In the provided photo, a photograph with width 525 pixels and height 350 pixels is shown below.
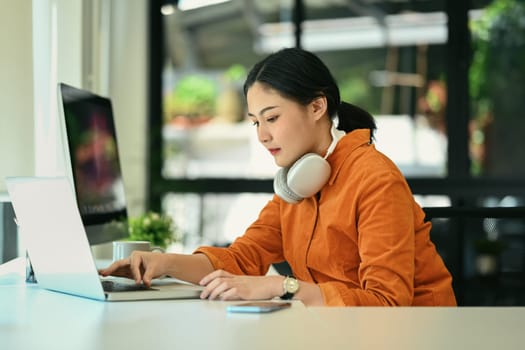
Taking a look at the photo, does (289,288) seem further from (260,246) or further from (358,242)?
(260,246)

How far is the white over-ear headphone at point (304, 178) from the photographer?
199 centimetres

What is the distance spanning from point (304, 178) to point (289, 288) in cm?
34

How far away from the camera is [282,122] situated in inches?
81.7

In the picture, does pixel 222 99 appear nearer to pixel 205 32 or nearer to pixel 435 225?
pixel 205 32

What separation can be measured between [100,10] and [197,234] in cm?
141

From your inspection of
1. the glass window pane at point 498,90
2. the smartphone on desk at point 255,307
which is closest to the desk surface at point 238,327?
the smartphone on desk at point 255,307

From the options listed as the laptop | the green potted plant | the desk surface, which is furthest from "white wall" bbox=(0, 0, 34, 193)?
the desk surface

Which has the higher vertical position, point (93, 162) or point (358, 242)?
point (93, 162)

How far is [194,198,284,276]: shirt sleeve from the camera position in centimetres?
228

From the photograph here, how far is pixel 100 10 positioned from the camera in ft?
13.5

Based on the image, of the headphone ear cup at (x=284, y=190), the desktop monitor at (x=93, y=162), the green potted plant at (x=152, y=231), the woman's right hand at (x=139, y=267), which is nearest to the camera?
the woman's right hand at (x=139, y=267)

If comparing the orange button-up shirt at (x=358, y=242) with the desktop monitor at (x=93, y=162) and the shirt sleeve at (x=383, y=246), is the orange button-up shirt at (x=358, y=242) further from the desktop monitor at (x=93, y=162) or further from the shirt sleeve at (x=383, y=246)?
the desktop monitor at (x=93, y=162)

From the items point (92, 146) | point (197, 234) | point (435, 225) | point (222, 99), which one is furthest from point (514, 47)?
point (92, 146)

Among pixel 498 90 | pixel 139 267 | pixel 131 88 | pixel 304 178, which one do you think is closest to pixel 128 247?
pixel 139 267
